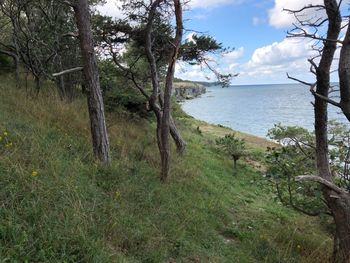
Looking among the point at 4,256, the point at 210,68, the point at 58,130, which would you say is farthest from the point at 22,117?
the point at 210,68

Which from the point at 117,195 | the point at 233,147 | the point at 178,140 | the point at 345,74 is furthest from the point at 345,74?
the point at 233,147

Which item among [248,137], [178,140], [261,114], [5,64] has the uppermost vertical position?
[5,64]

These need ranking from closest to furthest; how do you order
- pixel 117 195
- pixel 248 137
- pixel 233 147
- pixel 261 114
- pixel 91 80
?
pixel 117 195 < pixel 91 80 < pixel 233 147 < pixel 248 137 < pixel 261 114

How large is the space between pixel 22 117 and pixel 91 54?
1.78 metres

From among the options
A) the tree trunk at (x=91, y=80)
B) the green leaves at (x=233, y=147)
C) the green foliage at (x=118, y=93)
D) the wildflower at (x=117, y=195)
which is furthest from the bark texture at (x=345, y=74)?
the green leaves at (x=233, y=147)

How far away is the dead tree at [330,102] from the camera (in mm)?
4746

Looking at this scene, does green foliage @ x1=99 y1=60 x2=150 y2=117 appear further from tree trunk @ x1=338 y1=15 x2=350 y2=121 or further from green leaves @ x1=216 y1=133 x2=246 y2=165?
tree trunk @ x1=338 y1=15 x2=350 y2=121

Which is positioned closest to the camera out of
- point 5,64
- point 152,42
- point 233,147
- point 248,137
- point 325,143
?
point 325,143

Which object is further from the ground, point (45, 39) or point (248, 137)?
point (45, 39)

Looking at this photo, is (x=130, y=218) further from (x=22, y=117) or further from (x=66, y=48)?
(x=66, y=48)

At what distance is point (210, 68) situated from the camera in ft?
30.3

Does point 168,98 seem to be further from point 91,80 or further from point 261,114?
point 261,114

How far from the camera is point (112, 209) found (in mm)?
4176

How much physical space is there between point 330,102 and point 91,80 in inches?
145
